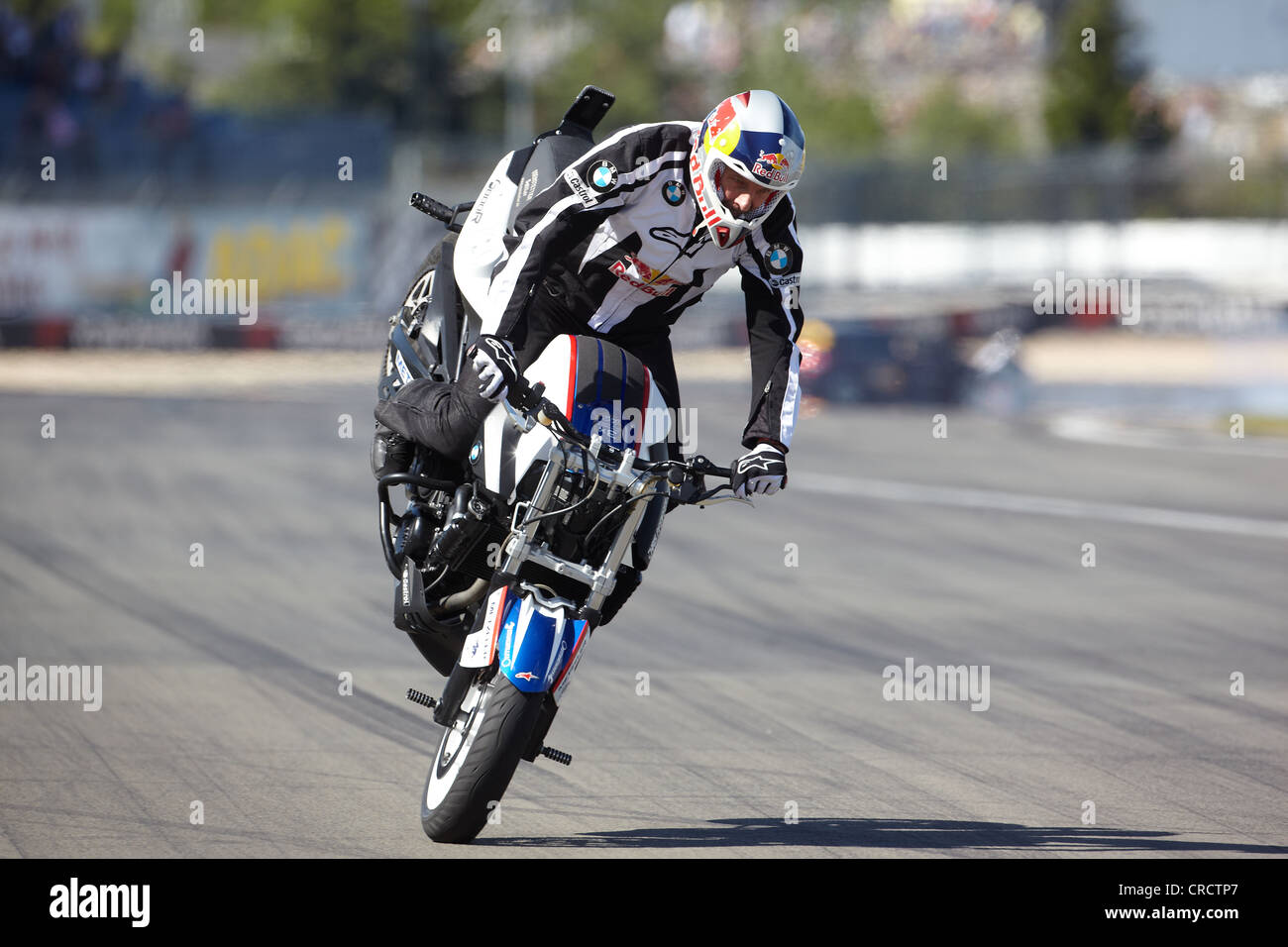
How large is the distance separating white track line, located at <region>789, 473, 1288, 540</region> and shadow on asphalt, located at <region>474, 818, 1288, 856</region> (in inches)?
277

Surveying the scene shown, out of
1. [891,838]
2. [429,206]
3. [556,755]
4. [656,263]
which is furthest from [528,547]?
[429,206]

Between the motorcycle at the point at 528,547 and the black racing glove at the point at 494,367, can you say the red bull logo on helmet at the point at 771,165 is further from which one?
the black racing glove at the point at 494,367

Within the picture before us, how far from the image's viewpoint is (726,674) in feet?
24.8

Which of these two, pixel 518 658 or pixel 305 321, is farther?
pixel 305 321

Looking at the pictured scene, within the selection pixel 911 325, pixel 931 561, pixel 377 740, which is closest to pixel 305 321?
pixel 911 325

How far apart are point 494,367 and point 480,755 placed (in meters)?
1.02

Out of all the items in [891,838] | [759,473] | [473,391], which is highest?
→ [473,391]

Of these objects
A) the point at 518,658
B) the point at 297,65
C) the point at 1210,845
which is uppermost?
the point at 297,65

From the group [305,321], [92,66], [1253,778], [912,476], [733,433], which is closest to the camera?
[1253,778]

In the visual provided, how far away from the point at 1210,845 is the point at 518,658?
2.07 metres

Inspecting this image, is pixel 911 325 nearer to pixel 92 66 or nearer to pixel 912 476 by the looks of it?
pixel 912 476

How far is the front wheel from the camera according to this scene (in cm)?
469

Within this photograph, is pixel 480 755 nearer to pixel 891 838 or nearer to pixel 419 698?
pixel 419 698

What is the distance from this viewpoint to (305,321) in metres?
25.3
